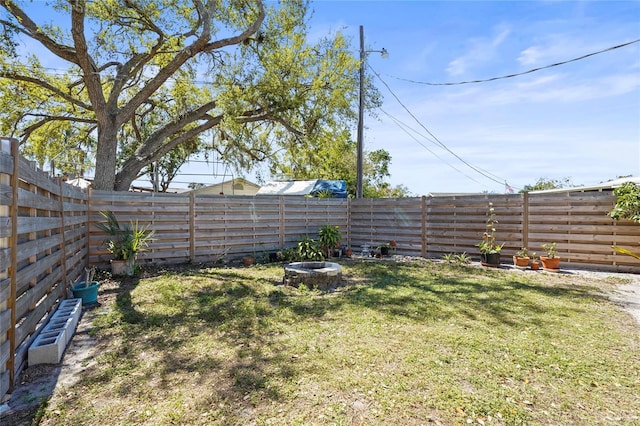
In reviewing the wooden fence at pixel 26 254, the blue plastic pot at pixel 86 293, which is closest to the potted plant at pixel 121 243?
the wooden fence at pixel 26 254

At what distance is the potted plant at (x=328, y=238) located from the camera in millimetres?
9297

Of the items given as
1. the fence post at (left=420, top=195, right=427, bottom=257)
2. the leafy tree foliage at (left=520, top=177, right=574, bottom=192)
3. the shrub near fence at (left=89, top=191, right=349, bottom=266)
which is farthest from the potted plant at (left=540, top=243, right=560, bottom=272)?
the leafy tree foliage at (left=520, top=177, right=574, bottom=192)

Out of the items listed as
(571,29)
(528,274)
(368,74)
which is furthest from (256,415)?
(368,74)

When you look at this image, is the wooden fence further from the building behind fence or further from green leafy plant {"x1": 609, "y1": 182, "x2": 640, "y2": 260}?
green leafy plant {"x1": 609, "y1": 182, "x2": 640, "y2": 260}

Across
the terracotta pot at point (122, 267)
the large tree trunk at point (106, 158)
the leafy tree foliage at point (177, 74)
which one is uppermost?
the leafy tree foliage at point (177, 74)

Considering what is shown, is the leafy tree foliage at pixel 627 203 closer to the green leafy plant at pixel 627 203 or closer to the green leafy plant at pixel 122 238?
the green leafy plant at pixel 627 203

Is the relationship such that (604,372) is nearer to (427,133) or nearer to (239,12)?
(239,12)

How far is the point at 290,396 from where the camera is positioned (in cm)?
231

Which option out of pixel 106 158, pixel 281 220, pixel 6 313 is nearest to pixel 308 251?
pixel 281 220

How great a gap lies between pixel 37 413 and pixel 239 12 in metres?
11.1

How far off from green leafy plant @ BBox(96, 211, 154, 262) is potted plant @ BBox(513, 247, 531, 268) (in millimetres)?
8344

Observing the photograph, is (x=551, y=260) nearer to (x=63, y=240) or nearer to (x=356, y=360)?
(x=356, y=360)

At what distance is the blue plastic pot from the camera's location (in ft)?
14.3

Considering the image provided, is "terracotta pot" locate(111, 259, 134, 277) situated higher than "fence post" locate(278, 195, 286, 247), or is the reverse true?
"fence post" locate(278, 195, 286, 247)
